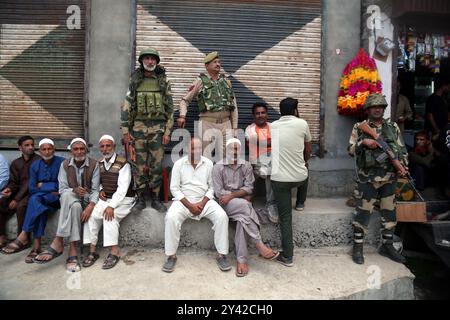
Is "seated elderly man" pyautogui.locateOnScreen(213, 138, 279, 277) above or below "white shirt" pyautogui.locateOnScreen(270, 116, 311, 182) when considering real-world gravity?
below

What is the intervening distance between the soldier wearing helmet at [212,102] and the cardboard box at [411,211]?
8.11ft

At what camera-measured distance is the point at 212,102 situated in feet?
15.6

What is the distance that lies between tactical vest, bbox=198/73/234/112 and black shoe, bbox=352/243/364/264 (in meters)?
2.49

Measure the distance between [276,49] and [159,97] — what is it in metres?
2.28

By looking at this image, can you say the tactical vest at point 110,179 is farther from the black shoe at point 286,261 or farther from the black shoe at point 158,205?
the black shoe at point 286,261

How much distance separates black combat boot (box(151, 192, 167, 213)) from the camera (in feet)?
14.6

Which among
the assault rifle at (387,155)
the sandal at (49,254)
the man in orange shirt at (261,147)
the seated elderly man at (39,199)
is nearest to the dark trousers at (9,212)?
the seated elderly man at (39,199)

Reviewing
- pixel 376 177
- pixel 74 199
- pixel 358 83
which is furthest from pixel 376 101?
pixel 74 199

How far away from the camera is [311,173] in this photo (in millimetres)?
5605

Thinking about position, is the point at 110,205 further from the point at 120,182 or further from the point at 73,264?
the point at 73,264

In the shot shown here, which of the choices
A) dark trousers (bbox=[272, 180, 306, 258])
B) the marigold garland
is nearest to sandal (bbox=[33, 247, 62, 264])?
dark trousers (bbox=[272, 180, 306, 258])

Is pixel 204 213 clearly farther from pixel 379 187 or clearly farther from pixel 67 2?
pixel 67 2

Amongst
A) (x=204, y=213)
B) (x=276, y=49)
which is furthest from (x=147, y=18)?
(x=204, y=213)

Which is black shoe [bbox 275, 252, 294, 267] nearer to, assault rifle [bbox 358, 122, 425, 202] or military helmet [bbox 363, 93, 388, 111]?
assault rifle [bbox 358, 122, 425, 202]
